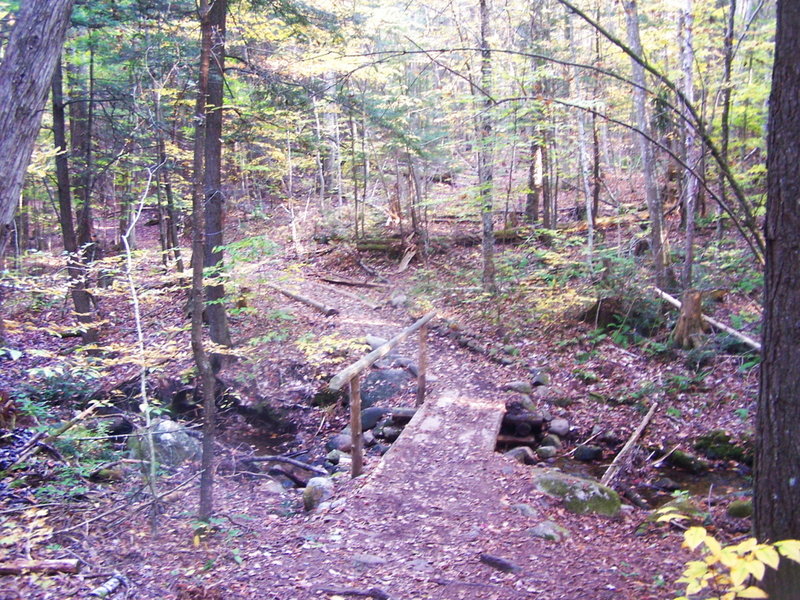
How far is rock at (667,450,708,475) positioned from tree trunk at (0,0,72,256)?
8.30 meters

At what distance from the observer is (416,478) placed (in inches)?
250

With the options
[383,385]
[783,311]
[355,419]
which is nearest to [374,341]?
[383,385]

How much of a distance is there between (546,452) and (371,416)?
2935 mm

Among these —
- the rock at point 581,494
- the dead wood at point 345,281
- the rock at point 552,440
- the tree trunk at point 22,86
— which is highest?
the tree trunk at point 22,86

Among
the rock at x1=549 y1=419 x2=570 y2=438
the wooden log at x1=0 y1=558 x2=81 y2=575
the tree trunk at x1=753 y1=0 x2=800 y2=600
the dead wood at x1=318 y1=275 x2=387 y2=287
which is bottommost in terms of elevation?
the rock at x1=549 y1=419 x2=570 y2=438

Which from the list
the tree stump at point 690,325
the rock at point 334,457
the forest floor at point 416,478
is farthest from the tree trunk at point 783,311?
the tree stump at point 690,325

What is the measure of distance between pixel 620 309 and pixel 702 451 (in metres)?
4.12

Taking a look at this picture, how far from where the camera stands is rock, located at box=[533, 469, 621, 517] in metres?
5.92

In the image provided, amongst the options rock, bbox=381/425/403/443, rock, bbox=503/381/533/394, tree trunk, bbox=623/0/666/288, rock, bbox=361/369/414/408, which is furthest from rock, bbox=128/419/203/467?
tree trunk, bbox=623/0/666/288

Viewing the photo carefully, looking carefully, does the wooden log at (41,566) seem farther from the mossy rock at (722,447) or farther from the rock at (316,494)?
the mossy rock at (722,447)

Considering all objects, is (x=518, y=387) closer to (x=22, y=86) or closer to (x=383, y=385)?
(x=383, y=385)

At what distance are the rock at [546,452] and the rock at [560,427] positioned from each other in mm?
515

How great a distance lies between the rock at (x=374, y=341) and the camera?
1121 centimetres

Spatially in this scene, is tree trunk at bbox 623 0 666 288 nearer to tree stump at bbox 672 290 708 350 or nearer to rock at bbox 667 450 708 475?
tree stump at bbox 672 290 708 350
